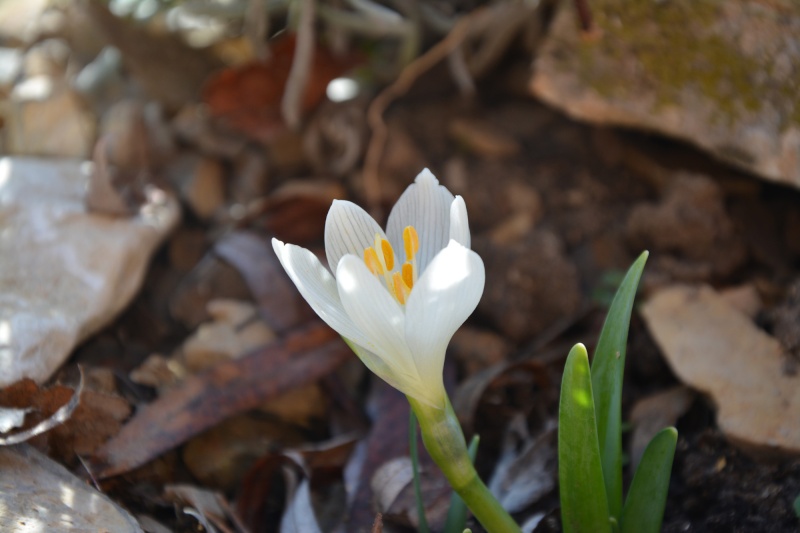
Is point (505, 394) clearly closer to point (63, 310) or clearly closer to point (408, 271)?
point (408, 271)

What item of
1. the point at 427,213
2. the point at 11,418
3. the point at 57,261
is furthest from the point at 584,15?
the point at 11,418

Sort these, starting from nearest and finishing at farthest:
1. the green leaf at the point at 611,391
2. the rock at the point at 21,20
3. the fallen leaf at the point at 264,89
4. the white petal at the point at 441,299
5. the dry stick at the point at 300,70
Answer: the white petal at the point at 441,299 < the green leaf at the point at 611,391 < the dry stick at the point at 300,70 < the fallen leaf at the point at 264,89 < the rock at the point at 21,20

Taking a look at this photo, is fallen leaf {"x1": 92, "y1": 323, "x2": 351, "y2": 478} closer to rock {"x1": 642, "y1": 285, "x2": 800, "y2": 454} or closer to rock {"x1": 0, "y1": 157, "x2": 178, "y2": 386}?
rock {"x1": 0, "y1": 157, "x2": 178, "y2": 386}

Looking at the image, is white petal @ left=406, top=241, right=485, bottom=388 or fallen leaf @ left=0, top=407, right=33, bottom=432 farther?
fallen leaf @ left=0, top=407, right=33, bottom=432

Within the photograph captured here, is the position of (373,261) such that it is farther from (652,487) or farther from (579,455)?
(652,487)

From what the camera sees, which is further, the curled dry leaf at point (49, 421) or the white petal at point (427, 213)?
the curled dry leaf at point (49, 421)

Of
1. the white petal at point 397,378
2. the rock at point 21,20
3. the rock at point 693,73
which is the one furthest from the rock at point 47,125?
the white petal at point 397,378

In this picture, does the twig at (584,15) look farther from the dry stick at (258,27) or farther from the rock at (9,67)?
the rock at (9,67)

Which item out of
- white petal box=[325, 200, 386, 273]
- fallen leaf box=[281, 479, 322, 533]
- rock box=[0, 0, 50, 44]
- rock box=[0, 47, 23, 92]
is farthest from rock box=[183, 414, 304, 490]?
rock box=[0, 0, 50, 44]
